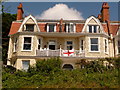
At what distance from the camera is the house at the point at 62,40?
2512 cm

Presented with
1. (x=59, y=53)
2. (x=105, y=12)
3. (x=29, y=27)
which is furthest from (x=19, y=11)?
(x=105, y=12)

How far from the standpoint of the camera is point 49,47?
27.3 meters

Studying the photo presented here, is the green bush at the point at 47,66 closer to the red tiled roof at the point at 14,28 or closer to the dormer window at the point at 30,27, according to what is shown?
the dormer window at the point at 30,27

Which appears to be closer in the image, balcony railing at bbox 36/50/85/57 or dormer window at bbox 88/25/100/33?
balcony railing at bbox 36/50/85/57

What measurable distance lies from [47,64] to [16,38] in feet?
26.2

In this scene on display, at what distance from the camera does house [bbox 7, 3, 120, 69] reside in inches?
989

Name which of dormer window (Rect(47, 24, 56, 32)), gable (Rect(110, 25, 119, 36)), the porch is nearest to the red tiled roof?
dormer window (Rect(47, 24, 56, 32))

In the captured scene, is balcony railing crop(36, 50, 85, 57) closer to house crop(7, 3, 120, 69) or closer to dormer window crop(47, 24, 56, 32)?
house crop(7, 3, 120, 69)

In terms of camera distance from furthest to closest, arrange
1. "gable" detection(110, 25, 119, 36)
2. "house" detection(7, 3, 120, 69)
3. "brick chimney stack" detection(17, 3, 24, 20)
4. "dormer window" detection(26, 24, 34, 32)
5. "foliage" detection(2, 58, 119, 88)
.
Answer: "brick chimney stack" detection(17, 3, 24, 20)
"gable" detection(110, 25, 119, 36)
"dormer window" detection(26, 24, 34, 32)
"house" detection(7, 3, 120, 69)
"foliage" detection(2, 58, 119, 88)

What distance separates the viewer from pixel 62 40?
27.4m

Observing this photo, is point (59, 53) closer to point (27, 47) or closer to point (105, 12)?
point (27, 47)

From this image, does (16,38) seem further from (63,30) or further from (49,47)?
(63,30)

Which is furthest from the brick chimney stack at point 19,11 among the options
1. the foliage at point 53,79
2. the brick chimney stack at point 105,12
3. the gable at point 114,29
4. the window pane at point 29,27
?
the gable at point 114,29

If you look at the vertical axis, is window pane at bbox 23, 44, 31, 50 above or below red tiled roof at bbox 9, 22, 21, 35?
below
